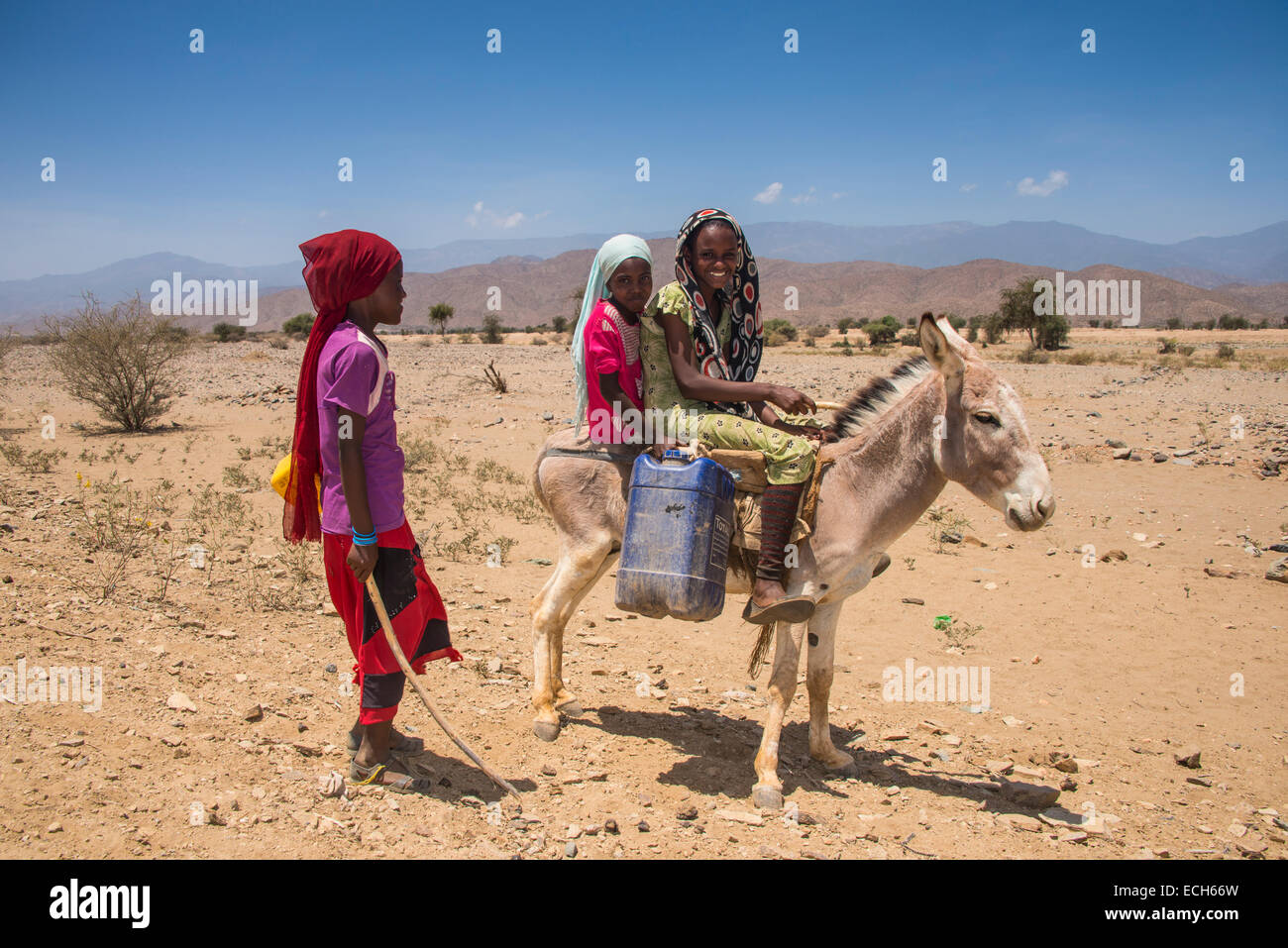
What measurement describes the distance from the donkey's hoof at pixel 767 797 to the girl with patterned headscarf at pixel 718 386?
2.82 ft

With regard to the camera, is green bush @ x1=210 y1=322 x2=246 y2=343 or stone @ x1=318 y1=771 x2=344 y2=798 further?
green bush @ x1=210 y1=322 x2=246 y2=343

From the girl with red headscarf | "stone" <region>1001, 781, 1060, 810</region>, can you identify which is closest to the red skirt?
the girl with red headscarf

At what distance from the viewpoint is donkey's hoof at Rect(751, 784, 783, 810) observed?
4074 mm

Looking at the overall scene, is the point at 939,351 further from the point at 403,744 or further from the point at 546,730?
the point at 403,744

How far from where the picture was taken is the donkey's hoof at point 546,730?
187 inches

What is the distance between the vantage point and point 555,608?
16.2ft

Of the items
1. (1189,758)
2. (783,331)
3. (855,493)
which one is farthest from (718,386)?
(783,331)

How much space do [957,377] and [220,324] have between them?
162 feet

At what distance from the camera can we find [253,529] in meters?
8.51

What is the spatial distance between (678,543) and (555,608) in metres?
1.36

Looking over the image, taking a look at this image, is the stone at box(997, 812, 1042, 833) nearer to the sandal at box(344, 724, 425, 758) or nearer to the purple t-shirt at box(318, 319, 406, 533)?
the sandal at box(344, 724, 425, 758)

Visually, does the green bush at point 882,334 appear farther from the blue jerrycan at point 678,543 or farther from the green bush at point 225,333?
the blue jerrycan at point 678,543

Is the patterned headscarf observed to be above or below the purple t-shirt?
above

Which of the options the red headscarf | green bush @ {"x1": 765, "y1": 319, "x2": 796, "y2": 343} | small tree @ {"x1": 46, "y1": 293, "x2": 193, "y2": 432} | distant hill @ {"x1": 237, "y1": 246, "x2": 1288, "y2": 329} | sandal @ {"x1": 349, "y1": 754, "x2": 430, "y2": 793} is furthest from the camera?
distant hill @ {"x1": 237, "y1": 246, "x2": 1288, "y2": 329}
